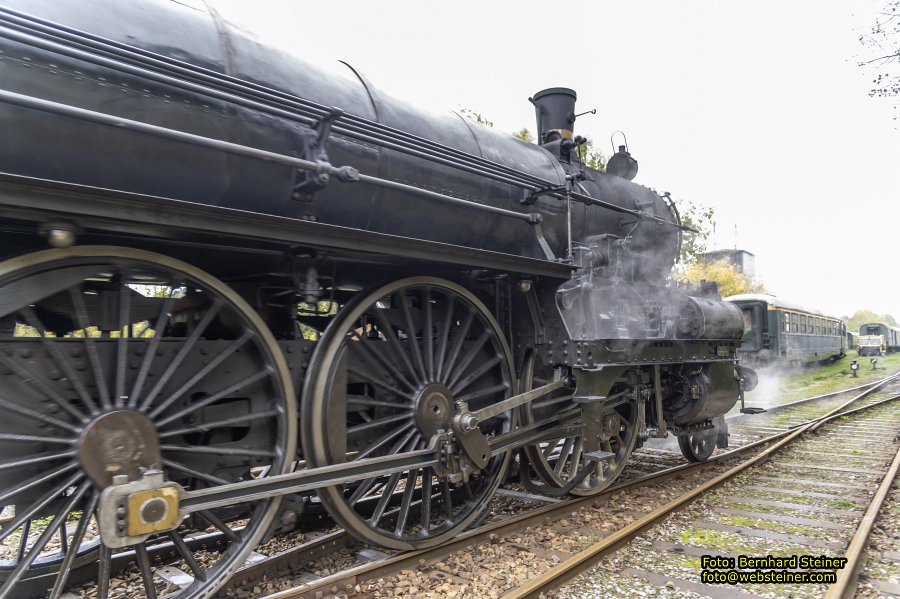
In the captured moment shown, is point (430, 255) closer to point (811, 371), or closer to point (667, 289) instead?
point (667, 289)

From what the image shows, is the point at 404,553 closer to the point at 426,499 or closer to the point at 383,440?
the point at 426,499

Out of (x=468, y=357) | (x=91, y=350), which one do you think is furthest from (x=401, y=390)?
(x=91, y=350)

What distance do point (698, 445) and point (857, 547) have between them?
2.88 metres

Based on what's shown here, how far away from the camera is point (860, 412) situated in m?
11.4

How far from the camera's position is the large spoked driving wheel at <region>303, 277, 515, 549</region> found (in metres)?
3.32

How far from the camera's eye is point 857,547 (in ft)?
12.8

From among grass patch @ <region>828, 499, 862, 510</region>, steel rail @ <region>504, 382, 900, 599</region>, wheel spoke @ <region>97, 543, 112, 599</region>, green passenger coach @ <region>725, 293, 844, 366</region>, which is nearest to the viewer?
wheel spoke @ <region>97, 543, 112, 599</region>

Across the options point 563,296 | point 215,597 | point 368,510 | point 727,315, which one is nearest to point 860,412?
point 727,315

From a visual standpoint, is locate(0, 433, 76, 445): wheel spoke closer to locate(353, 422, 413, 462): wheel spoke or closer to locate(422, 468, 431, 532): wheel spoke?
locate(353, 422, 413, 462): wheel spoke

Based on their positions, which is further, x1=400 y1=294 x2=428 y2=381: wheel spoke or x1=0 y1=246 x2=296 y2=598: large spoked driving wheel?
x1=400 y1=294 x2=428 y2=381: wheel spoke

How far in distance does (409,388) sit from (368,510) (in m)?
1.26

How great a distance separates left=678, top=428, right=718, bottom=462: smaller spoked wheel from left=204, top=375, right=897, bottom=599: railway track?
0.12m

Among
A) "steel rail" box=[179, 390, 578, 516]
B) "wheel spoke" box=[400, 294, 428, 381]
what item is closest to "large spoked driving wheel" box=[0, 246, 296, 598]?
"steel rail" box=[179, 390, 578, 516]

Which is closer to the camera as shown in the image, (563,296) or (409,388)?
(409,388)
